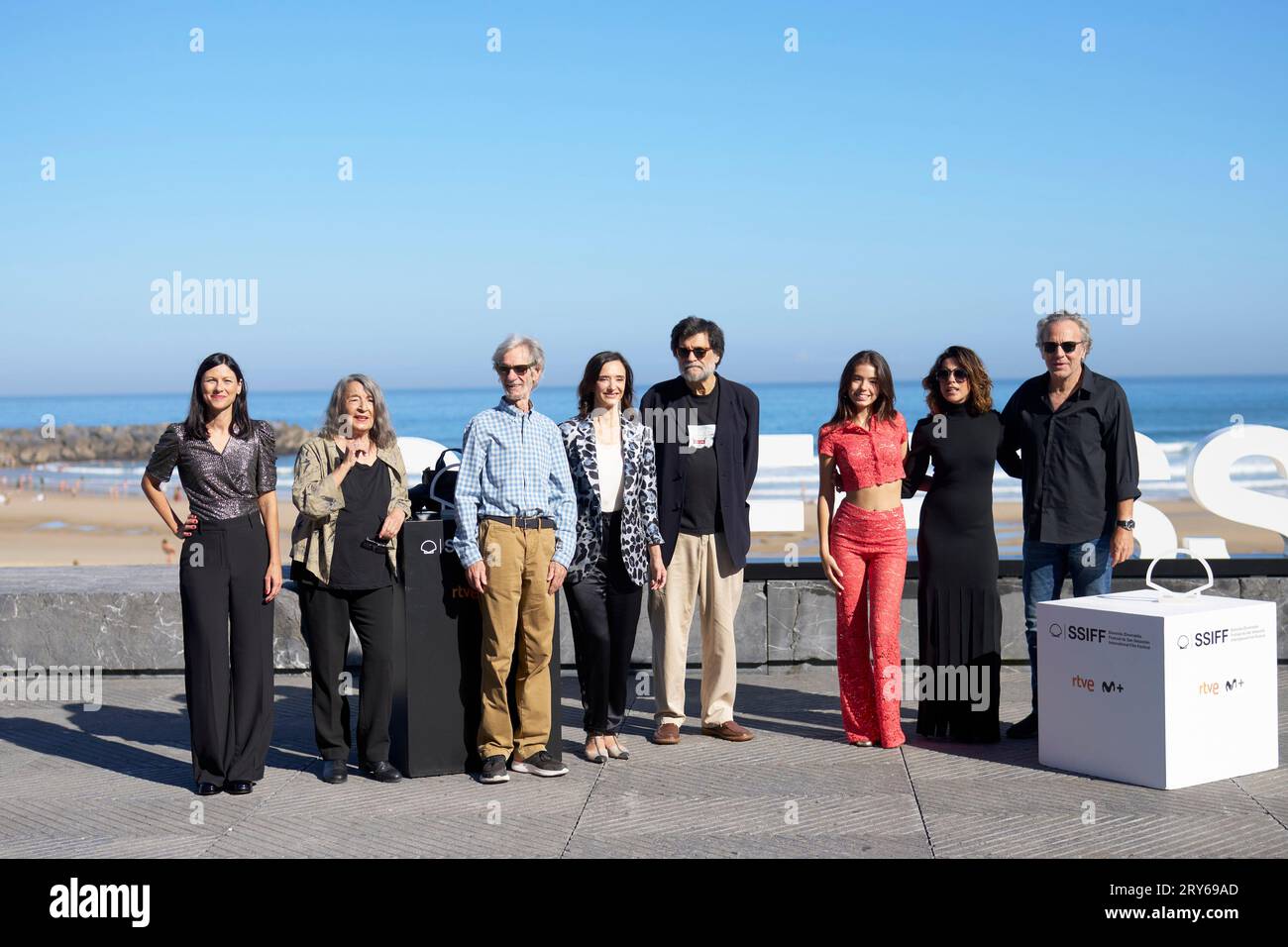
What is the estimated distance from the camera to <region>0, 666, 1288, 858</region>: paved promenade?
14.3ft

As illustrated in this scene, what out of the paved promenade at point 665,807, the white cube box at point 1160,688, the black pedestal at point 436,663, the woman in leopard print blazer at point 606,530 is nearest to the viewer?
the paved promenade at point 665,807

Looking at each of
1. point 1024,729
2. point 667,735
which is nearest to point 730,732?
point 667,735

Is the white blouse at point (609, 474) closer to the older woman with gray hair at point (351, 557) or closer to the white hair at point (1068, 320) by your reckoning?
the older woman with gray hair at point (351, 557)

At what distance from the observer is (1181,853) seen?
416cm

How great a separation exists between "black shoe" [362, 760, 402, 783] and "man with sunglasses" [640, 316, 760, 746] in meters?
1.29

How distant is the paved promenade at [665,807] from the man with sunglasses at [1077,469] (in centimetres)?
92

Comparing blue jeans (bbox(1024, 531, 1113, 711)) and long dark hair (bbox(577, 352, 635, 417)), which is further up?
long dark hair (bbox(577, 352, 635, 417))

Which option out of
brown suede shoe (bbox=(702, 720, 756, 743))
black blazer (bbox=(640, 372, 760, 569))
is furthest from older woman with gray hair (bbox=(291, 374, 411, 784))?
brown suede shoe (bbox=(702, 720, 756, 743))

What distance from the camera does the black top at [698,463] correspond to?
583cm

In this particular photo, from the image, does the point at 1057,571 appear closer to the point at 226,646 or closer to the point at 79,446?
the point at 226,646

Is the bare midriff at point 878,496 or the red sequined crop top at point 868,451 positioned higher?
the red sequined crop top at point 868,451

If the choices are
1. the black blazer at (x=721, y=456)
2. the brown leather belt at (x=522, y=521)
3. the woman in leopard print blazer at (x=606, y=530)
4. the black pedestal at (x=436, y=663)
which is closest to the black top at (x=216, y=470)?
the black pedestal at (x=436, y=663)

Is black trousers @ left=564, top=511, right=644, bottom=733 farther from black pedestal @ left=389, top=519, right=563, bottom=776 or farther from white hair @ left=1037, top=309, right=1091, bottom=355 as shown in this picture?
white hair @ left=1037, top=309, right=1091, bottom=355
